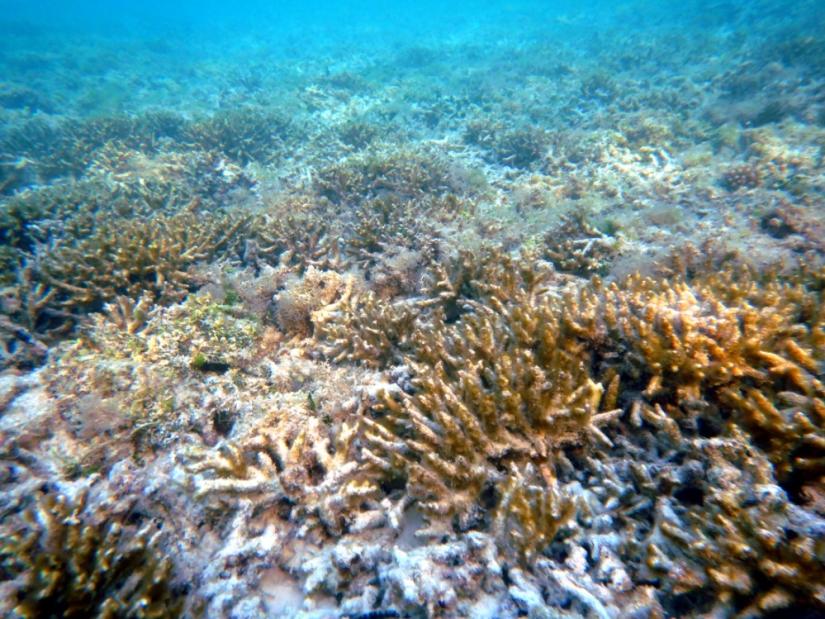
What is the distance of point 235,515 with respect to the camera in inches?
111

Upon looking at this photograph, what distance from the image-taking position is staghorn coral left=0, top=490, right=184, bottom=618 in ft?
7.13

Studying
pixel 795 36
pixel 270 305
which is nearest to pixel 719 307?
pixel 270 305

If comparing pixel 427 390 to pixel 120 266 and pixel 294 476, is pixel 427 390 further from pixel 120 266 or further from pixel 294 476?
pixel 120 266

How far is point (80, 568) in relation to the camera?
2.31 metres

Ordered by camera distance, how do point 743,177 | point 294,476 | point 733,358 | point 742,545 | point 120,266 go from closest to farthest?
1. point 742,545
2. point 733,358
3. point 294,476
4. point 120,266
5. point 743,177

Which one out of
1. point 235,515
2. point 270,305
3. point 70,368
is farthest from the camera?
point 270,305

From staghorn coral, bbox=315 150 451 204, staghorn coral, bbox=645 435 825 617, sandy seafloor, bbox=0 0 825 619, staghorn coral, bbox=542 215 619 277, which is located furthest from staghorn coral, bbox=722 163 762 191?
staghorn coral, bbox=645 435 825 617

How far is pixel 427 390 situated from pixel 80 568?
7.72 ft

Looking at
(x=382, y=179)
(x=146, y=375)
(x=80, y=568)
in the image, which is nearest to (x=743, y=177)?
(x=382, y=179)

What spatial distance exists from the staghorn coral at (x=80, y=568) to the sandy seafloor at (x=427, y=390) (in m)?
0.01

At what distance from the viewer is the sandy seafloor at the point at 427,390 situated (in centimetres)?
225

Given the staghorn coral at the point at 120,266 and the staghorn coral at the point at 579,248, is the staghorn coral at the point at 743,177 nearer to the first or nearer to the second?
the staghorn coral at the point at 579,248

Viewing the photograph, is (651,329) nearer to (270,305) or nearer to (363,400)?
(363,400)

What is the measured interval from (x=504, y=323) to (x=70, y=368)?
4.32 meters
